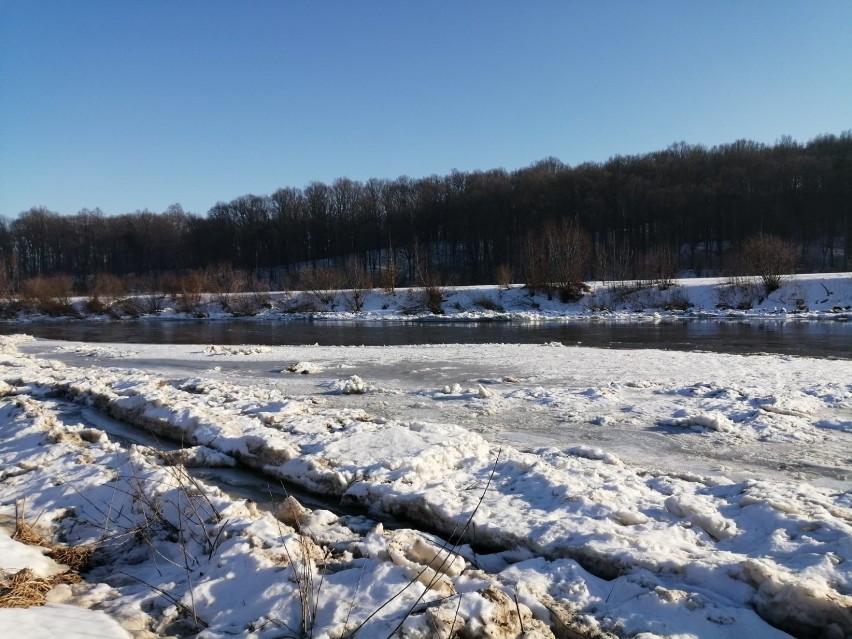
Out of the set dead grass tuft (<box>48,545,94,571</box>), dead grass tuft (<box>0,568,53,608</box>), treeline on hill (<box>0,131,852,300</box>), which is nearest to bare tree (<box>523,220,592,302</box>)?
treeline on hill (<box>0,131,852,300</box>)

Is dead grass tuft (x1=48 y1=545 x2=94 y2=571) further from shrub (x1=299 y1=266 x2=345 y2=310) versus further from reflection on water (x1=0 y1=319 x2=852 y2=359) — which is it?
shrub (x1=299 y1=266 x2=345 y2=310)

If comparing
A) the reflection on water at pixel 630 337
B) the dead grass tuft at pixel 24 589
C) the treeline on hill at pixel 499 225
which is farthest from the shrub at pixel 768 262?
the dead grass tuft at pixel 24 589

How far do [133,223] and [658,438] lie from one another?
323 ft

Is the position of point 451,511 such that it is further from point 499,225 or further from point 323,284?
point 499,225

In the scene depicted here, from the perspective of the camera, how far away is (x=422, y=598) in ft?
10.5

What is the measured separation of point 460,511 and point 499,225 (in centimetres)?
6500

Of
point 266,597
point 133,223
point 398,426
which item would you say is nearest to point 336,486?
point 398,426

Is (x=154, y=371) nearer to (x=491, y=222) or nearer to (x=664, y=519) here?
(x=664, y=519)

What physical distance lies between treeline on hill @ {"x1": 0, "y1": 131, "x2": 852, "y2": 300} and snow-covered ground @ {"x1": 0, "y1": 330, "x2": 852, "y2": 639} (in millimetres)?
34770

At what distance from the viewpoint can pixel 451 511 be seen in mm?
4586

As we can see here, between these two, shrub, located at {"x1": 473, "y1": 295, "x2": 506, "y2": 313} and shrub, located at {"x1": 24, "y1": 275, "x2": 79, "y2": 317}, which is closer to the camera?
shrub, located at {"x1": 473, "y1": 295, "x2": 506, "y2": 313}

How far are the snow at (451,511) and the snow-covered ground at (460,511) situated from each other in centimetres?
2

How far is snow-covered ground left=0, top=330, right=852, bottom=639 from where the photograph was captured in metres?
3.14

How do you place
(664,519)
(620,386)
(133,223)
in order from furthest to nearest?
1. (133,223)
2. (620,386)
3. (664,519)
